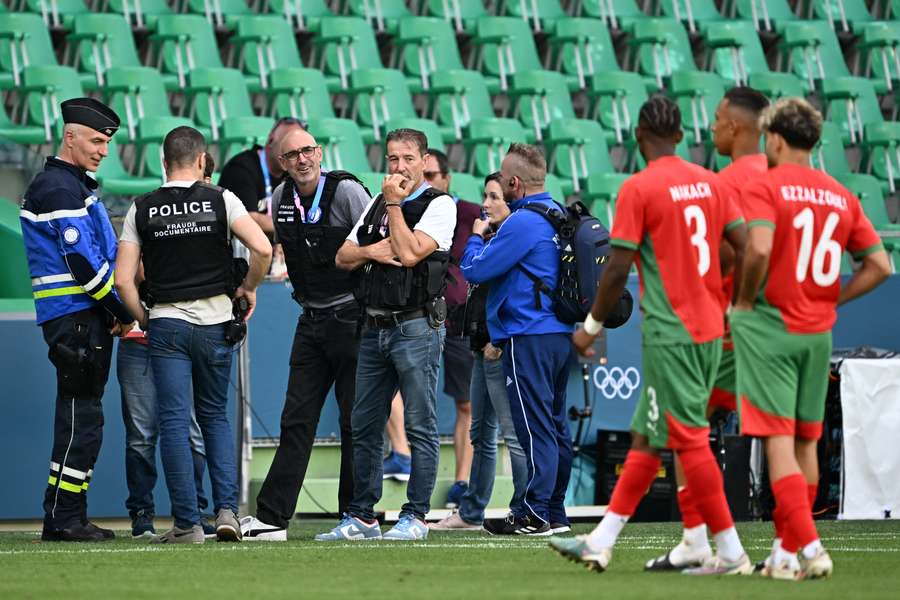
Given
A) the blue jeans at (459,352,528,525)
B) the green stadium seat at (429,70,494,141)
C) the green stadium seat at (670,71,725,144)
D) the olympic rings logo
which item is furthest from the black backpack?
the green stadium seat at (670,71,725,144)

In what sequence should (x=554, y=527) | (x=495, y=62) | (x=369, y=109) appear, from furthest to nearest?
(x=495, y=62) → (x=369, y=109) → (x=554, y=527)

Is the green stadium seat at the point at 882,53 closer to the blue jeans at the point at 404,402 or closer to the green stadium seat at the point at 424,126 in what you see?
the green stadium seat at the point at 424,126

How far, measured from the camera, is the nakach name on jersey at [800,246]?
560cm

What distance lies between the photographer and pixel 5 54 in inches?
543

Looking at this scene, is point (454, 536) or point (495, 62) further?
point (495, 62)

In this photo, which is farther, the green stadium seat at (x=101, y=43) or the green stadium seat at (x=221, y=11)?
the green stadium seat at (x=221, y=11)

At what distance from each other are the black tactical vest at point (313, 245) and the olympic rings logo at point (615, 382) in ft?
12.2

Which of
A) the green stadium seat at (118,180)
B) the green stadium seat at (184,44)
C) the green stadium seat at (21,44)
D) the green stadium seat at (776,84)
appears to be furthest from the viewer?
the green stadium seat at (776,84)

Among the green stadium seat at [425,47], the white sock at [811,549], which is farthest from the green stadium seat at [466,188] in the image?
the white sock at [811,549]

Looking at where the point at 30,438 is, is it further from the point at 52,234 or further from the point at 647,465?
the point at 647,465

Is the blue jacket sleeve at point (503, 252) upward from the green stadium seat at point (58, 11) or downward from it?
downward

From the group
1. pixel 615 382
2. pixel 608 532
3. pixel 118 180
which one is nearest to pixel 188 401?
pixel 608 532

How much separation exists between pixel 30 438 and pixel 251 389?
1386 millimetres

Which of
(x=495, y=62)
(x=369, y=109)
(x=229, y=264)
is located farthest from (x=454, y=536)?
(x=495, y=62)
